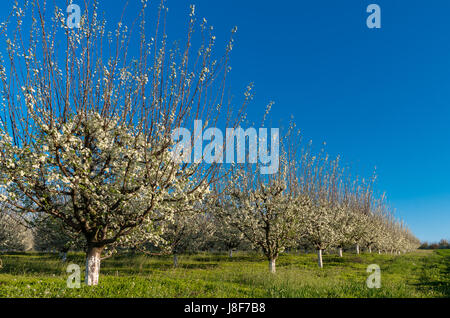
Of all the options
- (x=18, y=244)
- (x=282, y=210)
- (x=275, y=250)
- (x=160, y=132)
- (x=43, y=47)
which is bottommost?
(x=18, y=244)

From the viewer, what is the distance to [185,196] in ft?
→ 34.5

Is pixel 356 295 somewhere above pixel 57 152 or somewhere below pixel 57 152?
below

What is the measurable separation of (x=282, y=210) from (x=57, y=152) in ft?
54.0

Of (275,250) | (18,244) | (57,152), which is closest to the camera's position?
(57,152)
